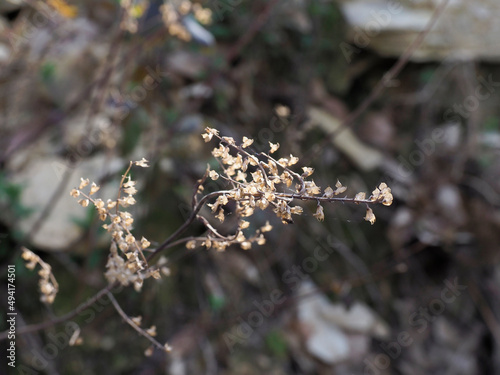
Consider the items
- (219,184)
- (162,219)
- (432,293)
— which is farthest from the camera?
(432,293)

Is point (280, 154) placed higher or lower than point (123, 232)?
lower

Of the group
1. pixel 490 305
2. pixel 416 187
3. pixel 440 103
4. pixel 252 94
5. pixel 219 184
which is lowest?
pixel 490 305

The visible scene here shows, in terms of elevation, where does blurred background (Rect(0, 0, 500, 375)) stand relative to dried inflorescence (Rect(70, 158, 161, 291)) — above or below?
below

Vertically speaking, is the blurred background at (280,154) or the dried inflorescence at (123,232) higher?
the dried inflorescence at (123,232)

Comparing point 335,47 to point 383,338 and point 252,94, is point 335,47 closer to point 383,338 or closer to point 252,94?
point 252,94

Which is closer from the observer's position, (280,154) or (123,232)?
(123,232)

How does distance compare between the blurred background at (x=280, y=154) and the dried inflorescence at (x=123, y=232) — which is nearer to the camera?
the dried inflorescence at (x=123, y=232)

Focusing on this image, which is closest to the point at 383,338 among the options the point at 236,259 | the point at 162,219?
the point at 236,259

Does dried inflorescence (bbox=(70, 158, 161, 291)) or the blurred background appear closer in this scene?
dried inflorescence (bbox=(70, 158, 161, 291))
